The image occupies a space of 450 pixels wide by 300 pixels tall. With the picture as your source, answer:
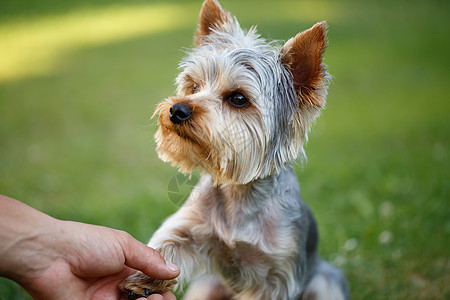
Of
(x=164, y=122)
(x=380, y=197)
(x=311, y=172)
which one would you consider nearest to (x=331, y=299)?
(x=164, y=122)

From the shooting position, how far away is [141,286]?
2758mm

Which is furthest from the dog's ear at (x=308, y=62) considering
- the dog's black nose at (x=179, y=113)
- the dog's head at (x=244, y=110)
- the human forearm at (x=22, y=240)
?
the human forearm at (x=22, y=240)

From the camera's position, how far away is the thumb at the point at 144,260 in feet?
8.70

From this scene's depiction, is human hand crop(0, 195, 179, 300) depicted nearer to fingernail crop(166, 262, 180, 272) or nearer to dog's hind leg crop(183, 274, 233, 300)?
fingernail crop(166, 262, 180, 272)

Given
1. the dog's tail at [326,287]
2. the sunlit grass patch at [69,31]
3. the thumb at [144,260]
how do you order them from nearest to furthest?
the thumb at [144,260] < the dog's tail at [326,287] < the sunlit grass patch at [69,31]

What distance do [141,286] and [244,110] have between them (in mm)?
1284

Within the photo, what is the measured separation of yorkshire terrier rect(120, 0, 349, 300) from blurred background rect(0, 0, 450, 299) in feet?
1.14

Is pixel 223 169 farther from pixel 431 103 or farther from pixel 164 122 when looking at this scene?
pixel 431 103

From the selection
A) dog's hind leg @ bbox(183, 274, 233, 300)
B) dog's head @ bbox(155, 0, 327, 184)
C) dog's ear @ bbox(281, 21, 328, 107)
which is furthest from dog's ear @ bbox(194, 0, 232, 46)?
dog's hind leg @ bbox(183, 274, 233, 300)

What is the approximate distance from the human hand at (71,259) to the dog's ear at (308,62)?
1.40m

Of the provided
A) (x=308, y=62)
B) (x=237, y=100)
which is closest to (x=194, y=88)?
(x=237, y=100)

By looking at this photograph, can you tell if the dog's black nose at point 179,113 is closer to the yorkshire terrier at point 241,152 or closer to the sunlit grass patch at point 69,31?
the yorkshire terrier at point 241,152

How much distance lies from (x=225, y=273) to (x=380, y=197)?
3156 millimetres

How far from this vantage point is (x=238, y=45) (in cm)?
315
